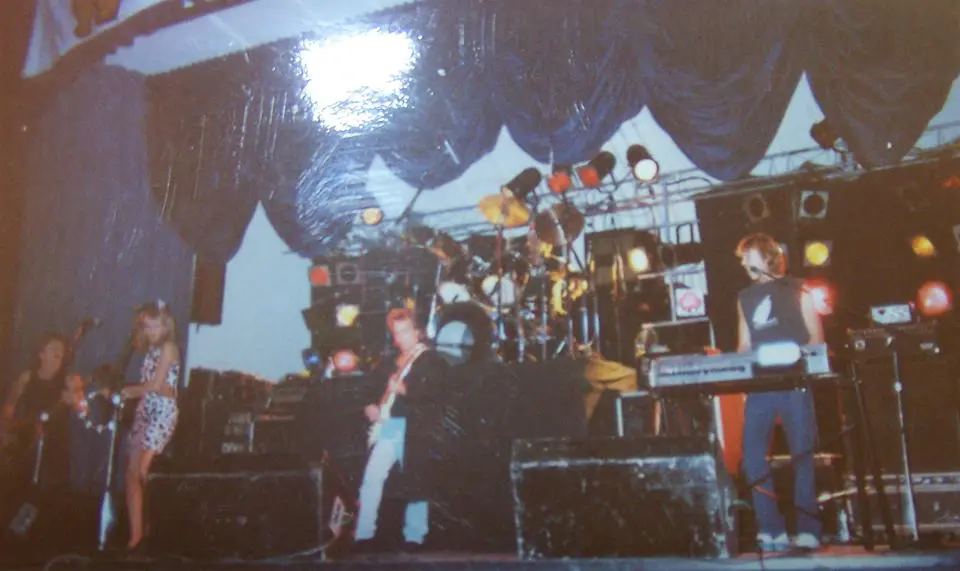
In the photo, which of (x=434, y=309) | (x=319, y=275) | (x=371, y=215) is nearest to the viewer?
(x=371, y=215)

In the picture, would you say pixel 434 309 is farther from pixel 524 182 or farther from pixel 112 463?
pixel 112 463

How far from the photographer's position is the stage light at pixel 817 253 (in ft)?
12.4

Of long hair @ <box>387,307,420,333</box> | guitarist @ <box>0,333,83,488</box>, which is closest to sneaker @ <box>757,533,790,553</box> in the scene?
long hair @ <box>387,307,420,333</box>

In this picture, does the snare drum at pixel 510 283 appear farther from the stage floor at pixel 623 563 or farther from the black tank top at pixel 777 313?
the stage floor at pixel 623 563

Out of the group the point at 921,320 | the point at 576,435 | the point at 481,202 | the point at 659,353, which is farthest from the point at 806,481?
the point at 481,202

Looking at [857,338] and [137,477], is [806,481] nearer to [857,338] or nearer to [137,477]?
[857,338]

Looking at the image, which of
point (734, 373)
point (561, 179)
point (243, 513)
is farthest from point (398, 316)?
point (734, 373)

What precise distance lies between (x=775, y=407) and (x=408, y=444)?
1442mm

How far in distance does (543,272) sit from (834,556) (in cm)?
230

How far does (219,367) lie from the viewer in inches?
159

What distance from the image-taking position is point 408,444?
9.97 feet

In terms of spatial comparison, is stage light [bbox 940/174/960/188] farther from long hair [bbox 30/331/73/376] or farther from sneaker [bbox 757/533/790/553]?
long hair [bbox 30/331/73/376]

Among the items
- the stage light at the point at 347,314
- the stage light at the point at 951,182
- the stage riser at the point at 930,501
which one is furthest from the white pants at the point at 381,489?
the stage light at the point at 951,182

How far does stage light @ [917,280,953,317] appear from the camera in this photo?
10.2 feet
